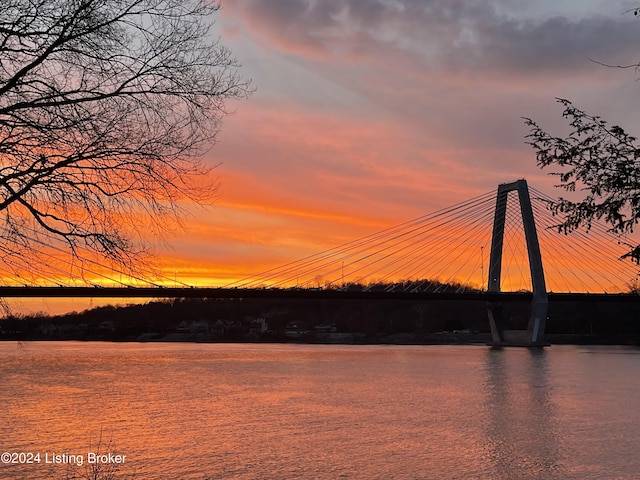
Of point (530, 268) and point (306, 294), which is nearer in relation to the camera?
point (306, 294)

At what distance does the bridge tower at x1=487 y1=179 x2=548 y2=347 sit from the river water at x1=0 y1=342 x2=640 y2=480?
21.7 meters

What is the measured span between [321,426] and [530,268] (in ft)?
139

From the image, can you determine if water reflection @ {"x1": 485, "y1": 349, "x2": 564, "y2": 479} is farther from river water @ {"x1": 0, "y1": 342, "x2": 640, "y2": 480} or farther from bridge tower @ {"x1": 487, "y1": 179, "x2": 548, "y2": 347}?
bridge tower @ {"x1": 487, "y1": 179, "x2": 548, "y2": 347}

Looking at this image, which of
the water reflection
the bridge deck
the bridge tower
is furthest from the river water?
the bridge tower

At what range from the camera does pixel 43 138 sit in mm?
3963

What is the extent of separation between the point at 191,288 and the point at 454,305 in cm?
5895

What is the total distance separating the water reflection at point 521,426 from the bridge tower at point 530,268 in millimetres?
20902

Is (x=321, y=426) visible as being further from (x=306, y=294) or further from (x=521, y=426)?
(x=306, y=294)

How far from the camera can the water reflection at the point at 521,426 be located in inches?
528

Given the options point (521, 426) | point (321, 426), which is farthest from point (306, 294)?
point (321, 426)

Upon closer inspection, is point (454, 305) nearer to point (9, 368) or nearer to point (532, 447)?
point (9, 368)

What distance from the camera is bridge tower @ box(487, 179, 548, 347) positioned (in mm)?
56188

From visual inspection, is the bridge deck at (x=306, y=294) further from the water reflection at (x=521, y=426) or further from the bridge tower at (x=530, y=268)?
the water reflection at (x=521, y=426)

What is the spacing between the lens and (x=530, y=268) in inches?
2238
